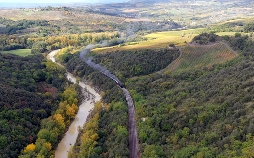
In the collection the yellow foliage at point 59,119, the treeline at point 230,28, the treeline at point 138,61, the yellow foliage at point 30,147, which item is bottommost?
the yellow foliage at point 30,147

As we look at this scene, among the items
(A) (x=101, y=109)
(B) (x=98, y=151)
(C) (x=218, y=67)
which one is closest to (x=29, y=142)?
(B) (x=98, y=151)

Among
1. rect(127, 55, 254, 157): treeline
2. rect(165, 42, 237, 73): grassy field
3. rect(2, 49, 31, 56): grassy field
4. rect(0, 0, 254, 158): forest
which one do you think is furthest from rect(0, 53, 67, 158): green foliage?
rect(165, 42, 237, 73): grassy field

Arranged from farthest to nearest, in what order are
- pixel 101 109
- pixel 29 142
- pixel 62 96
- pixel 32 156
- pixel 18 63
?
pixel 18 63, pixel 62 96, pixel 101 109, pixel 29 142, pixel 32 156

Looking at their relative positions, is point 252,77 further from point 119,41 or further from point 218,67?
point 119,41

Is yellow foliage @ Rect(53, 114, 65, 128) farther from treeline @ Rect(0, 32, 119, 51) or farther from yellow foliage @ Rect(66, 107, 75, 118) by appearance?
treeline @ Rect(0, 32, 119, 51)

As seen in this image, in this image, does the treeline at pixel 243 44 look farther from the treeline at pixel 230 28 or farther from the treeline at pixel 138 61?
the treeline at pixel 230 28

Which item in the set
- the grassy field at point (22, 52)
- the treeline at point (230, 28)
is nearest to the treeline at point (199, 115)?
the treeline at point (230, 28)
